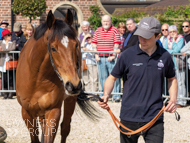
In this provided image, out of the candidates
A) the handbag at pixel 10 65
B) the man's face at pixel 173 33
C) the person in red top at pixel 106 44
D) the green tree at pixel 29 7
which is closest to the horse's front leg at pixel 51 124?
the person in red top at pixel 106 44

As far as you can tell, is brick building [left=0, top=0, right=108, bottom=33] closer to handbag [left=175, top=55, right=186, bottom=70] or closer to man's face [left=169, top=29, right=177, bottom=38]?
man's face [left=169, top=29, right=177, bottom=38]

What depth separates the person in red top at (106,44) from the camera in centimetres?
777

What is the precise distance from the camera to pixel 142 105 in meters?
2.99

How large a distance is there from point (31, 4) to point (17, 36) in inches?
207

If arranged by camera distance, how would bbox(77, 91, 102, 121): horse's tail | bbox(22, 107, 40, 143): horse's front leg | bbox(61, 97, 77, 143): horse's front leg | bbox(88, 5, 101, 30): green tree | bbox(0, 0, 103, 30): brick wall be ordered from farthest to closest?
bbox(88, 5, 101, 30): green tree, bbox(0, 0, 103, 30): brick wall, bbox(77, 91, 102, 121): horse's tail, bbox(61, 97, 77, 143): horse's front leg, bbox(22, 107, 40, 143): horse's front leg

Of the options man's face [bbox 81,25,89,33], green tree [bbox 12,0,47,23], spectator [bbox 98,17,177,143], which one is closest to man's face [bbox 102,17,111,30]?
man's face [bbox 81,25,89,33]

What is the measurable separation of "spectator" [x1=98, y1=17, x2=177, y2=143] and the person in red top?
474 cm

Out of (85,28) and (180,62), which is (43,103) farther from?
(85,28)

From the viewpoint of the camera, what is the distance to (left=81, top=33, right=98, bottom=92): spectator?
8305 millimetres

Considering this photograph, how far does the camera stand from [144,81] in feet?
9.80

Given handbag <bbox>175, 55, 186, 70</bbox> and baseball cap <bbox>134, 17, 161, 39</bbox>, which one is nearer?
baseball cap <bbox>134, 17, 161, 39</bbox>

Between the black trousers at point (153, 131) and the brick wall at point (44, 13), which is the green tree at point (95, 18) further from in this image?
the black trousers at point (153, 131)

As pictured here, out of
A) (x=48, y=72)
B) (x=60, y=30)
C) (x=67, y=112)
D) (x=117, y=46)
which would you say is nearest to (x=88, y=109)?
(x=67, y=112)

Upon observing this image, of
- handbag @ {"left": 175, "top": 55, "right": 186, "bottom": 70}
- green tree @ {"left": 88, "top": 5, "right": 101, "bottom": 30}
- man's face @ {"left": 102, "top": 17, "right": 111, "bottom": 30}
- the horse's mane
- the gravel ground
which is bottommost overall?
the gravel ground
